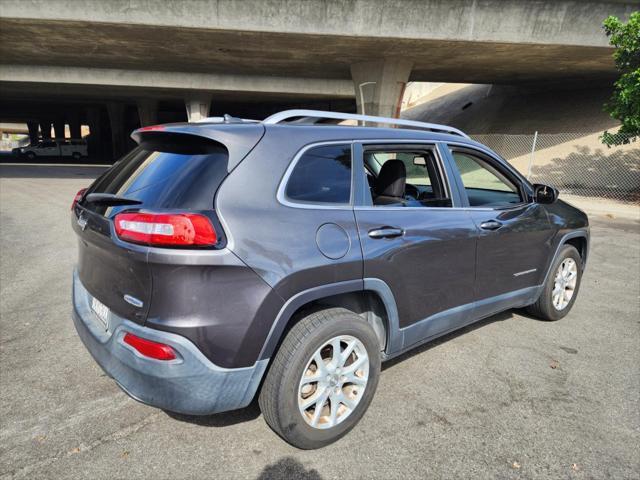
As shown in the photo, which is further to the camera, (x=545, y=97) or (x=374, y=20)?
(x=545, y=97)

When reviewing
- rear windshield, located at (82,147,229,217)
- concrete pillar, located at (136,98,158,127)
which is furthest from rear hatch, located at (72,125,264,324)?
concrete pillar, located at (136,98,158,127)

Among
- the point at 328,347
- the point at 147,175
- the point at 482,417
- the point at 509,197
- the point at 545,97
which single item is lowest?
the point at 482,417

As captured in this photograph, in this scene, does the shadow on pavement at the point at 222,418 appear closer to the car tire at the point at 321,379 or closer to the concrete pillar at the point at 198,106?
the car tire at the point at 321,379

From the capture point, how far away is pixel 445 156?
3.01 m

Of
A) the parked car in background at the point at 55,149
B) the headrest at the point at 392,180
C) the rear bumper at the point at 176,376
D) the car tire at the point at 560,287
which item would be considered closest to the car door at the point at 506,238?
the car tire at the point at 560,287

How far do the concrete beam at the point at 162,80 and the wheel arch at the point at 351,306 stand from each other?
2141 cm

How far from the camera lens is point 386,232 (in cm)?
246

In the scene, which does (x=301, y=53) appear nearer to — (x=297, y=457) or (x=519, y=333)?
(x=519, y=333)

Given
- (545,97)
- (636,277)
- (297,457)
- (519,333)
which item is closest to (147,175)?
(297,457)

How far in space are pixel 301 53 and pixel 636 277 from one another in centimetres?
1457

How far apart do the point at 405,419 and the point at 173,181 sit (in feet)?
6.56

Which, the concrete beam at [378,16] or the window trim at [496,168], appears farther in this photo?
the concrete beam at [378,16]

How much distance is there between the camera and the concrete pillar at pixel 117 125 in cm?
3856

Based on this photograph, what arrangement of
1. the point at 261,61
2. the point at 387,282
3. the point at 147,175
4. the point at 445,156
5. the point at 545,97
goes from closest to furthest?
1. the point at 147,175
2. the point at 387,282
3. the point at 445,156
4. the point at 261,61
5. the point at 545,97
